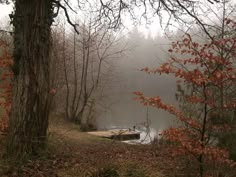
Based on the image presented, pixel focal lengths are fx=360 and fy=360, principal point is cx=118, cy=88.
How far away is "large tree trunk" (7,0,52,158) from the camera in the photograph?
714cm

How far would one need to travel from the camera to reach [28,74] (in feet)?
23.7

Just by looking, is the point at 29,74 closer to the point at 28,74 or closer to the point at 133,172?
the point at 28,74

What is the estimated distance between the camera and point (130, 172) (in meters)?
5.86

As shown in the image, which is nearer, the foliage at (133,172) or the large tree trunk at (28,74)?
the foliage at (133,172)

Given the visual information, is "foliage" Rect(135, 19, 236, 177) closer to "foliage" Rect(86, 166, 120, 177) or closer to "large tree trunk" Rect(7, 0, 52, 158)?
"foliage" Rect(86, 166, 120, 177)

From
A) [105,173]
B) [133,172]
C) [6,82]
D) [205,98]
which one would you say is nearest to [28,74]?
[105,173]

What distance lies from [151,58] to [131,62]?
590 centimetres

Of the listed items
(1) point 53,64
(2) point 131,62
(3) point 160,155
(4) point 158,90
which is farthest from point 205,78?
(2) point 131,62

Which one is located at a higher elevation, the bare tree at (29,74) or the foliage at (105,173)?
the bare tree at (29,74)

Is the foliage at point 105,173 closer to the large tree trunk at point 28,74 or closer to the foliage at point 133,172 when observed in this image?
the foliage at point 133,172

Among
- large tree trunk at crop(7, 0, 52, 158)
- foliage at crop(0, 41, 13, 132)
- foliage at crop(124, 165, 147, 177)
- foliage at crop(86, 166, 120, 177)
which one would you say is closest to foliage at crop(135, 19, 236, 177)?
foliage at crop(124, 165, 147, 177)

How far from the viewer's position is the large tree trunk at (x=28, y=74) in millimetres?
7145

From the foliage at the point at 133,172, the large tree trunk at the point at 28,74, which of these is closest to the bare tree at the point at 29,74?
the large tree trunk at the point at 28,74

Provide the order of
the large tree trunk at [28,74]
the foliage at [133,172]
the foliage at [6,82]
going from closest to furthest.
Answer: the foliage at [133,172] → the large tree trunk at [28,74] → the foliage at [6,82]
